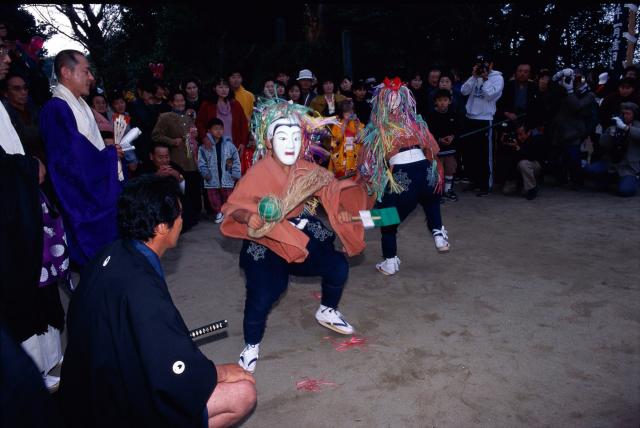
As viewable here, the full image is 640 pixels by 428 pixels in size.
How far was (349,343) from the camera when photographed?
11.6 feet

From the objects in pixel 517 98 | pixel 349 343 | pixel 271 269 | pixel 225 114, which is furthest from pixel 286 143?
pixel 517 98

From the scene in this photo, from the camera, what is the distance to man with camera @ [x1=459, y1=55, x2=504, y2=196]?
300 inches

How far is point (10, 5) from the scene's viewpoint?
1188 cm

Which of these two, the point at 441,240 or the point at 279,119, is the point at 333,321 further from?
the point at 441,240

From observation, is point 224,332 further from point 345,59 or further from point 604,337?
point 345,59

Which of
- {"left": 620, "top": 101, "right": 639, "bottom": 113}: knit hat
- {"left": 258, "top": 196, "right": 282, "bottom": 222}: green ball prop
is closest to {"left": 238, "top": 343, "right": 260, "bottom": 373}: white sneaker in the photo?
{"left": 258, "top": 196, "right": 282, "bottom": 222}: green ball prop

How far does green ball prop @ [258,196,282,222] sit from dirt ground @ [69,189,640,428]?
100 centimetres

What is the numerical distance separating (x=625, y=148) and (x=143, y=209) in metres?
7.64

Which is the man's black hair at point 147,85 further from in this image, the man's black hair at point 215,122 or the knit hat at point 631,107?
the knit hat at point 631,107

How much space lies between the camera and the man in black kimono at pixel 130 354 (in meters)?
1.73

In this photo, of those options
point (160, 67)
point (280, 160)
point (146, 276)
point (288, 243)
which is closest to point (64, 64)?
point (280, 160)

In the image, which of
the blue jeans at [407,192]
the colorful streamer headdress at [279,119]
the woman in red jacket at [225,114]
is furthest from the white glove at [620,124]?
the colorful streamer headdress at [279,119]

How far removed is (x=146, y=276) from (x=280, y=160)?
1587mm

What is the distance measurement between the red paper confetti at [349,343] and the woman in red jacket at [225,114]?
4.10m
